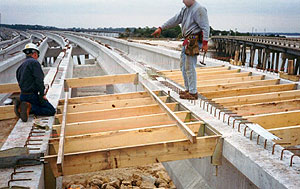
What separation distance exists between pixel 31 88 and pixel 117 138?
7.46 feet

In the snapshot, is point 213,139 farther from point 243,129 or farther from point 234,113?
point 234,113

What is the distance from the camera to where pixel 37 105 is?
559cm

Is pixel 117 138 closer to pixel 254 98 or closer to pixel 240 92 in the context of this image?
pixel 254 98

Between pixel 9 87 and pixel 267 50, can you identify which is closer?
pixel 9 87

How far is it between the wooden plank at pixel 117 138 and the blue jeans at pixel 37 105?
5.01 ft

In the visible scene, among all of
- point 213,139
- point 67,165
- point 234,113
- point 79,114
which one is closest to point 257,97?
point 234,113

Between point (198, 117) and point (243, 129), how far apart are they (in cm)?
91

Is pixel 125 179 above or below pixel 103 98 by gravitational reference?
→ below

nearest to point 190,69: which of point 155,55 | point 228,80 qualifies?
point 228,80

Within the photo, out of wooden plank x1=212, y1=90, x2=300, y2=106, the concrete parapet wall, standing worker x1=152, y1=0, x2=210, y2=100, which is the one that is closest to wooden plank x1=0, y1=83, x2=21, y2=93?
standing worker x1=152, y1=0, x2=210, y2=100

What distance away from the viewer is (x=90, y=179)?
7.75 meters

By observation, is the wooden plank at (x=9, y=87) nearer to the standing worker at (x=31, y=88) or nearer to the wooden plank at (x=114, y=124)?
the standing worker at (x=31, y=88)

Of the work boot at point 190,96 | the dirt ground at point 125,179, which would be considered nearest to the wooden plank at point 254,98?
the work boot at point 190,96

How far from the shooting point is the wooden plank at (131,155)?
3684mm
